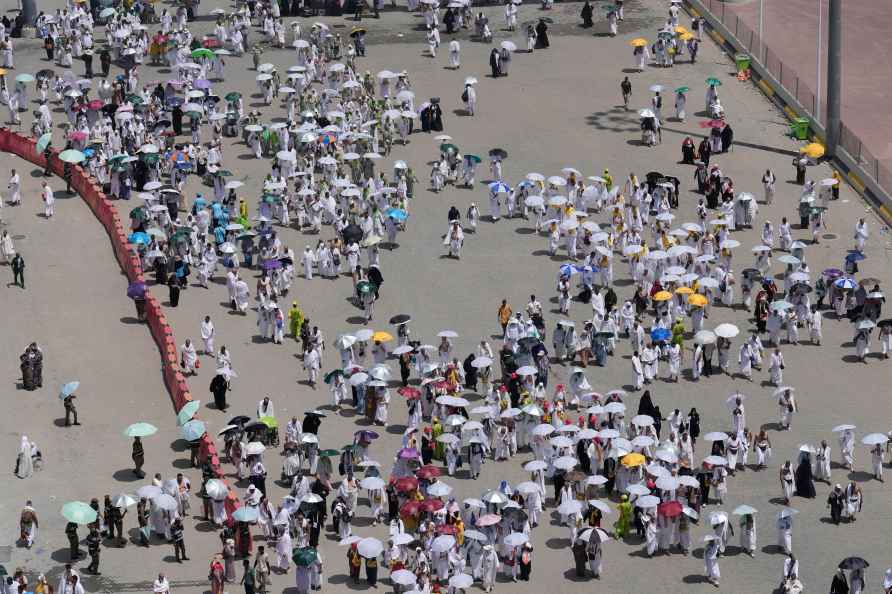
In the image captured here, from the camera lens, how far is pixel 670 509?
1818 inches

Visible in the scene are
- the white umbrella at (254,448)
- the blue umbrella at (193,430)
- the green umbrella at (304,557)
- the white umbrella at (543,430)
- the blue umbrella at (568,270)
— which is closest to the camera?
the green umbrella at (304,557)

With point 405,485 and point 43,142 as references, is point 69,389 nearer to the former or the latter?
point 405,485

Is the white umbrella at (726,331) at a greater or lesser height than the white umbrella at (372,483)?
greater

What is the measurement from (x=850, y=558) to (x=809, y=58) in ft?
125

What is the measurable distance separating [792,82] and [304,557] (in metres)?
36.4

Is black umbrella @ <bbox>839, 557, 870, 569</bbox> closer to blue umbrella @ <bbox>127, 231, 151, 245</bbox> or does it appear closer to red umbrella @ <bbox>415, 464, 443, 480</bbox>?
red umbrella @ <bbox>415, 464, 443, 480</bbox>

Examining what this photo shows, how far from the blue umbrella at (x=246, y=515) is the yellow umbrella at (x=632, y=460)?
351 inches

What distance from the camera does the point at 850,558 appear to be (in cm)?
4384

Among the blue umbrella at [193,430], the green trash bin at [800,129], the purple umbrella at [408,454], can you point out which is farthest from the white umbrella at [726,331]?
the green trash bin at [800,129]

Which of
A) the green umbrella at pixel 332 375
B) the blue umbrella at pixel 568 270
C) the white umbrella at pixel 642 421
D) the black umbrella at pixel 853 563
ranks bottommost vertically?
the black umbrella at pixel 853 563

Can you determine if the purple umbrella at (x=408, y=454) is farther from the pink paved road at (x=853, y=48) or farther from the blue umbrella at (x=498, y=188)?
the pink paved road at (x=853, y=48)

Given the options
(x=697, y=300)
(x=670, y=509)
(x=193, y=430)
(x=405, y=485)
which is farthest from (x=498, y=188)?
(x=670, y=509)

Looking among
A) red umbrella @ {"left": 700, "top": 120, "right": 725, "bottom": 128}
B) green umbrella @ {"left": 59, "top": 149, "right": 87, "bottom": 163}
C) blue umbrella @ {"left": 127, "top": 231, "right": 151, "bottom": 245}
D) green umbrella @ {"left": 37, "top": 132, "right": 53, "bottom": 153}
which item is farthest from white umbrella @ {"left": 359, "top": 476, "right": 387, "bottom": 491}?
red umbrella @ {"left": 700, "top": 120, "right": 725, "bottom": 128}

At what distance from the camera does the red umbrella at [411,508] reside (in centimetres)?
4675
